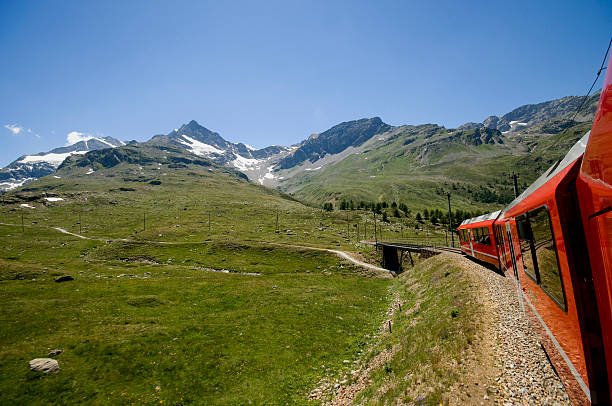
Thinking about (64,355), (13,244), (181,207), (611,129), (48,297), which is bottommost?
(64,355)

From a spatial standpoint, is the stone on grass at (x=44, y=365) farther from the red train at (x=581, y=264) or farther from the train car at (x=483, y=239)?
the train car at (x=483, y=239)

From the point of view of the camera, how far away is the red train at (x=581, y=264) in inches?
215

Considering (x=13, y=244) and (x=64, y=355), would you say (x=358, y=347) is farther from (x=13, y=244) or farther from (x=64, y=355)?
(x=13, y=244)

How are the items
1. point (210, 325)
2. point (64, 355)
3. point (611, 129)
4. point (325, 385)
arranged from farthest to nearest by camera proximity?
1. point (210, 325)
2. point (64, 355)
3. point (325, 385)
4. point (611, 129)

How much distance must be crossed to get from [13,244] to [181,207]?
331 ft

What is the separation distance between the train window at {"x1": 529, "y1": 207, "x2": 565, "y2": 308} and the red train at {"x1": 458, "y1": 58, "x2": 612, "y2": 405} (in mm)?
30

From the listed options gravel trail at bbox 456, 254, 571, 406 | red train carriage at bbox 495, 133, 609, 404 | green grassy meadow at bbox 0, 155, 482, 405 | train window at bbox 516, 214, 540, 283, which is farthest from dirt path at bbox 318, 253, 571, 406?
train window at bbox 516, 214, 540, 283

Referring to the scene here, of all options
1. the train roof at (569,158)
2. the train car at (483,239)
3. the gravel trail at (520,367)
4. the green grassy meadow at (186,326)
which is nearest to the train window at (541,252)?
the train roof at (569,158)

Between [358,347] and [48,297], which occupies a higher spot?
[48,297]

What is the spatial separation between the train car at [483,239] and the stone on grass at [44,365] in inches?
1558

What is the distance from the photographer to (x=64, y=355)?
22.1 meters

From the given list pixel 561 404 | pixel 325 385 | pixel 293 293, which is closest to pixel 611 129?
pixel 561 404

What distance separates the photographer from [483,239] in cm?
3238

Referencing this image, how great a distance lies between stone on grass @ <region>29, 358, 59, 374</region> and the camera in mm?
19823
